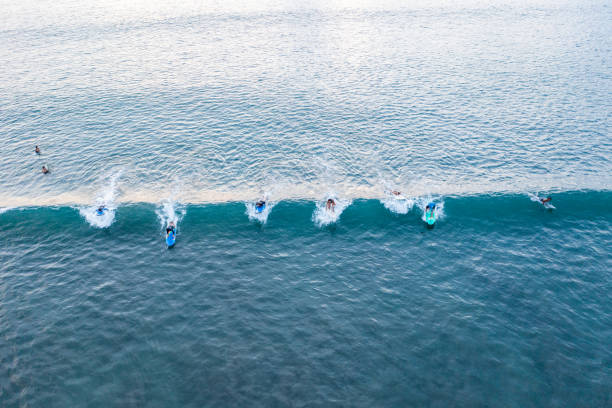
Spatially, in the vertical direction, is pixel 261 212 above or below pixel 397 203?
below

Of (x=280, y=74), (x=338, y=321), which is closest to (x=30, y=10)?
(x=280, y=74)

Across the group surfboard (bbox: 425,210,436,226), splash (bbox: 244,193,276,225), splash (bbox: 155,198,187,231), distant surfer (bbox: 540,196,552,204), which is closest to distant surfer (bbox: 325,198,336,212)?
splash (bbox: 244,193,276,225)

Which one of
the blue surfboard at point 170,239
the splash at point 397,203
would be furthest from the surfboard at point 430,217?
the blue surfboard at point 170,239

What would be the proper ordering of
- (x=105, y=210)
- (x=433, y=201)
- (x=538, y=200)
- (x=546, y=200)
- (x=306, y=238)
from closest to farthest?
(x=306, y=238) < (x=546, y=200) < (x=105, y=210) < (x=538, y=200) < (x=433, y=201)

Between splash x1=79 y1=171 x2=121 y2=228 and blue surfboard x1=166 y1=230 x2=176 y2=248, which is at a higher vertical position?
splash x1=79 y1=171 x2=121 y2=228

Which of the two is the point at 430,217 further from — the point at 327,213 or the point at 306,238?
the point at 306,238

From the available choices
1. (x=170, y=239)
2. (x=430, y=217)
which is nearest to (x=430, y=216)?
(x=430, y=217)

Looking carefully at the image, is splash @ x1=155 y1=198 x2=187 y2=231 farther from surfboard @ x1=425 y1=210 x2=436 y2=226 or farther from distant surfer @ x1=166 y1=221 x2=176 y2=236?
surfboard @ x1=425 y1=210 x2=436 y2=226
